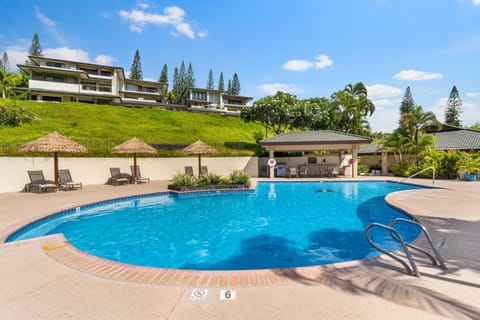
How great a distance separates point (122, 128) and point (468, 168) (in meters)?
30.6

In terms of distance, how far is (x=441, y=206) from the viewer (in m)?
7.54

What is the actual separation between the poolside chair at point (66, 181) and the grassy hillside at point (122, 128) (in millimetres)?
2456

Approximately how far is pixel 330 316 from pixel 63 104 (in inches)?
1417

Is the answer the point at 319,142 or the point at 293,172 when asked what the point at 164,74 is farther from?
the point at 319,142

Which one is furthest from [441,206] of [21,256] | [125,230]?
[21,256]

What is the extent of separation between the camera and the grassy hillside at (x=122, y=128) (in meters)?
18.9

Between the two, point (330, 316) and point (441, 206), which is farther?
point (441, 206)

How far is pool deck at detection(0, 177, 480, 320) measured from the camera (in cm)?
246

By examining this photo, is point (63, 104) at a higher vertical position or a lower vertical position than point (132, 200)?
higher

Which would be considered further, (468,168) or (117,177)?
(117,177)

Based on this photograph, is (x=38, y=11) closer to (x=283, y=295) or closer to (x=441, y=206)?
(x=283, y=295)

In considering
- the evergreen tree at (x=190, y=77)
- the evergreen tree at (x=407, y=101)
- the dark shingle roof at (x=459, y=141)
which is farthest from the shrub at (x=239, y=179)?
the evergreen tree at (x=190, y=77)

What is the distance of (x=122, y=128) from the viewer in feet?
84.9

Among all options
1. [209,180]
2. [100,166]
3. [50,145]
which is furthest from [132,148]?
[209,180]
